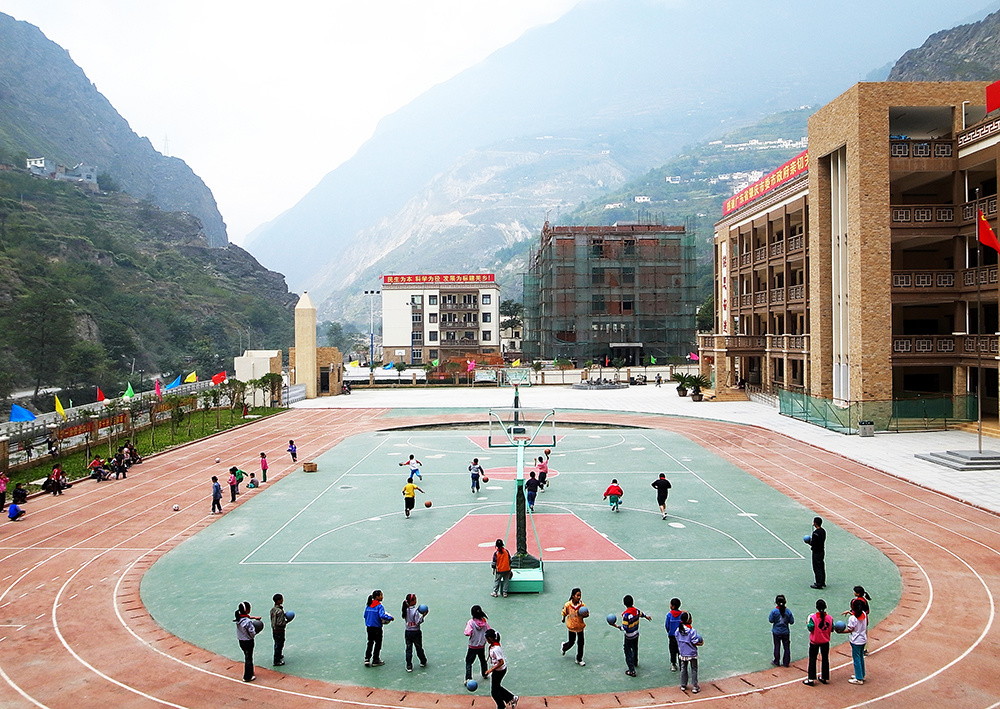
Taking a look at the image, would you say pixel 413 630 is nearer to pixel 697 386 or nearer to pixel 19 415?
pixel 19 415

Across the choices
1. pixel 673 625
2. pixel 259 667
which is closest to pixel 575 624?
pixel 673 625

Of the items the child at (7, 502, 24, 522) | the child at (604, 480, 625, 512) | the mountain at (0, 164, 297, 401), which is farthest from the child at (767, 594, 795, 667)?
the mountain at (0, 164, 297, 401)

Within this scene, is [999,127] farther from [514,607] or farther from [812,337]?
[514,607]

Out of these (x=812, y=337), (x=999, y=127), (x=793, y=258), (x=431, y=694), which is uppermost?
(x=999, y=127)

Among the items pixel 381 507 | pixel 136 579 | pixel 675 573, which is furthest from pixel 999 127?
pixel 136 579

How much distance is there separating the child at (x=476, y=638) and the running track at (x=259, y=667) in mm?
553

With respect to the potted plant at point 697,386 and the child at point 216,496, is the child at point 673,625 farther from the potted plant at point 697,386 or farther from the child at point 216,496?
the potted plant at point 697,386

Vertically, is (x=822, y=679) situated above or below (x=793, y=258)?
below

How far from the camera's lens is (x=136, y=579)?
18.0 metres

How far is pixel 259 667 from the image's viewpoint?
515 inches

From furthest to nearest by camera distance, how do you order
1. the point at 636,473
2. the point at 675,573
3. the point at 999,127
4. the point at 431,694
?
the point at 999,127, the point at 636,473, the point at 675,573, the point at 431,694

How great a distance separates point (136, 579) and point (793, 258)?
46880 mm

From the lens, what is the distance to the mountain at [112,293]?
72250 mm

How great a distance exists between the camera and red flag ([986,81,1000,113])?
3566cm
